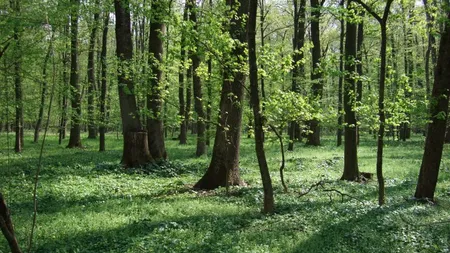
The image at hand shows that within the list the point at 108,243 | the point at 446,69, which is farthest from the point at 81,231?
the point at 446,69

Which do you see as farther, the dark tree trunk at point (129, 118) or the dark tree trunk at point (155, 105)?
the dark tree trunk at point (155, 105)

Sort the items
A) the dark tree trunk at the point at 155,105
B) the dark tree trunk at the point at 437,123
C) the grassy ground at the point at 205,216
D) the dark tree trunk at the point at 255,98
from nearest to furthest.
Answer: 1. the grassy ground at the point at 205,216
2. the dark tree trunk at the point at 255,98
3. the dark tree trunk at the point at 437,123
4. the dark tree trunk at the point at 155,105

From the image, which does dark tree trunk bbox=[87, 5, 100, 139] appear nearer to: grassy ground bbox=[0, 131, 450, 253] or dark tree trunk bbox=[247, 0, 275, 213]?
grassy ground bbox=[0, 131, 450, 253]

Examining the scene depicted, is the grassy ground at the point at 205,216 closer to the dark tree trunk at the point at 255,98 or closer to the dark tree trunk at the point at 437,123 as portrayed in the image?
the dark tree trunk at the point at 255,98

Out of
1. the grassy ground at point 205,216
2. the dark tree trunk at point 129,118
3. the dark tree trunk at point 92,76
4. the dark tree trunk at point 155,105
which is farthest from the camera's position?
the dark tree trunk at point 92,76

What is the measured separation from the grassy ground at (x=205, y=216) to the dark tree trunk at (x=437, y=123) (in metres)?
0.60

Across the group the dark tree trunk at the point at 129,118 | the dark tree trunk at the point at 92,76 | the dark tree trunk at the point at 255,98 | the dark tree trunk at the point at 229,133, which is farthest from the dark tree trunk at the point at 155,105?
the dark tree trunk at the point at 255,98

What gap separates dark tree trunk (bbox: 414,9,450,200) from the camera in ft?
30.8

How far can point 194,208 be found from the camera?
868cm

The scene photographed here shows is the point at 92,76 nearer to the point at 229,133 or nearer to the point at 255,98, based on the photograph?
the point at 229,133

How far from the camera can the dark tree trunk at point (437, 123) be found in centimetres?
938

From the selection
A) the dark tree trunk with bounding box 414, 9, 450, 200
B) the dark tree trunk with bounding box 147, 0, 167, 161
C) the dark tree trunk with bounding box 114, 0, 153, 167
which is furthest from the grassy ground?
the dark tree trunk with bounding box 147, 0, 167, 161

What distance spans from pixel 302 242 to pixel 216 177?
5.28m

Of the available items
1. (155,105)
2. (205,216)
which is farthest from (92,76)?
(205,216)
